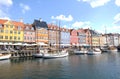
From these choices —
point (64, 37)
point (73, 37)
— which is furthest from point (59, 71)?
point (73, 37)

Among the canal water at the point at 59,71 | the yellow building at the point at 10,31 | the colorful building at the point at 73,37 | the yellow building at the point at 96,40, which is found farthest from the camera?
the yellow building at the point at 96,40

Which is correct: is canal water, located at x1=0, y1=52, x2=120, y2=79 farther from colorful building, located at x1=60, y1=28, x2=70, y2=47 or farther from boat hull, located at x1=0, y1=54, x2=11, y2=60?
colorful building, located at x1=60, y1=28, x2=70, y2=47

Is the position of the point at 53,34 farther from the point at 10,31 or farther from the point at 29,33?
the point at 10,31

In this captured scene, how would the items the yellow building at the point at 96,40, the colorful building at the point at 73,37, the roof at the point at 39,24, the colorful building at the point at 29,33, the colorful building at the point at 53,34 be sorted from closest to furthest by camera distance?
the colorful building at the point at 29,33 < the roof at the point at 39,24 < the colorful building at the point at 53,34 < the colorful building at the point at 73,37 < the yellow building at the point at 96,40

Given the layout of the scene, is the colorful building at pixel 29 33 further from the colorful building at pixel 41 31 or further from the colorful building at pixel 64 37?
the colorful building at pixel 64 37

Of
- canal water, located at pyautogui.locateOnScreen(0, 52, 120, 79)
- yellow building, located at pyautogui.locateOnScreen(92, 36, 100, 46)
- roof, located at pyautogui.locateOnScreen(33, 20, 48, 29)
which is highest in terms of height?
roof, located at pyautogui.locateOnScreen(33, 20, 48, 29)

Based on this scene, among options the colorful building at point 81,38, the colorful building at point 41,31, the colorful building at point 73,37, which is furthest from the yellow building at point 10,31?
the colorful building at point 81,38

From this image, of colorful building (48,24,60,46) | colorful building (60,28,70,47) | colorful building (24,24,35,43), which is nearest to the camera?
colorful building (24,24,35,43)

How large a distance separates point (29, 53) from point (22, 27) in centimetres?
1499

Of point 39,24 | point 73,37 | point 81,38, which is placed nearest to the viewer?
point 39,24

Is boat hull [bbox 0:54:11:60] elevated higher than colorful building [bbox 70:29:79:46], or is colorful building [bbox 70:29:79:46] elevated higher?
colorful building [bbox 70:29:79:46]

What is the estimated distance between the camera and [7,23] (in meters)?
76.8

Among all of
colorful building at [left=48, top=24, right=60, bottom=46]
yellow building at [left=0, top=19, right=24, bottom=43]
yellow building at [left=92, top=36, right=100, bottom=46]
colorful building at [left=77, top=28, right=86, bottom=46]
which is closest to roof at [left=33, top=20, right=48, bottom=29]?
colorful building at [left=48, top=24, right=60, bottom=46]

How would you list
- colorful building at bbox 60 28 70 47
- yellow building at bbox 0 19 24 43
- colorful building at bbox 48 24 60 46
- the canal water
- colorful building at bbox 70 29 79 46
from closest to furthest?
the canal water < yellow building at bbox 0 19 24 43 < colorful building at bbox 48 24 60 46 < colorful building at bbox 60 28 70 47 < colorful building at bbox 70 29 79 46
